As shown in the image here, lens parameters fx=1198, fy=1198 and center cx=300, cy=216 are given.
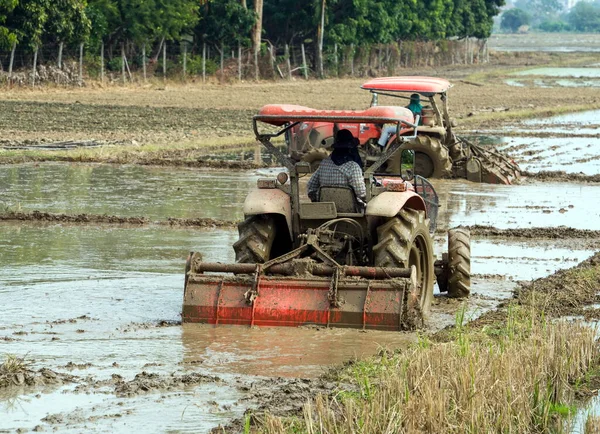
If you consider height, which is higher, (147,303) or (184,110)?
(147,303)

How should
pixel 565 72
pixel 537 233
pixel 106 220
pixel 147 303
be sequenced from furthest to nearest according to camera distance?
pixel 565 72, pixel 106 220, pixel 537 233, pixel 147 303

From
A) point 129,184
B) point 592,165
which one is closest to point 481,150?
point 592,165

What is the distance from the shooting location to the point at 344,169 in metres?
9.41

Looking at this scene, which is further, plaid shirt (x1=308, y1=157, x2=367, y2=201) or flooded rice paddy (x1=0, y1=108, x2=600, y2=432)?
plaid shirt (x1=308, y1=157, x2=367, y2=201)

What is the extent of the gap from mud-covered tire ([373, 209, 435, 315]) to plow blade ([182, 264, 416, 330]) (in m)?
0.24

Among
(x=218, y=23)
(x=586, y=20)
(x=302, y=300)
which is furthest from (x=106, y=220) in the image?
(x=586, y=20)

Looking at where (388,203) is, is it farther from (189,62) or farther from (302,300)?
(189,62)

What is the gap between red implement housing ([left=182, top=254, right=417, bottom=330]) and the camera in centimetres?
878

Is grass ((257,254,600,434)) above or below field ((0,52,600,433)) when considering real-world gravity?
above

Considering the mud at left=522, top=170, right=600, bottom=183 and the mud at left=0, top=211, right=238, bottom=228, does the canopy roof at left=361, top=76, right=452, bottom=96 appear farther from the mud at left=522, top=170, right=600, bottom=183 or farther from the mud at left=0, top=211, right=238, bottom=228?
the mud at left=0, top=211, right=238, bottom=228

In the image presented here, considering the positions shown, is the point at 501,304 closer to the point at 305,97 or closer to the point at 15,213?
the point at 15,213

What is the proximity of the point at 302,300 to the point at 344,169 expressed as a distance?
117 cm

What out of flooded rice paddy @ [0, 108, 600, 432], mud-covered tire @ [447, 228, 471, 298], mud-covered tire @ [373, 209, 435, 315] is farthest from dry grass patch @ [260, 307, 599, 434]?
mud-covered tire @ [447, 228, 471, 298]

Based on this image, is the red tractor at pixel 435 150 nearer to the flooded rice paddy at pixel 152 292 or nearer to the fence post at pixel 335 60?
the flooded rice paddy at pixel 152 292
